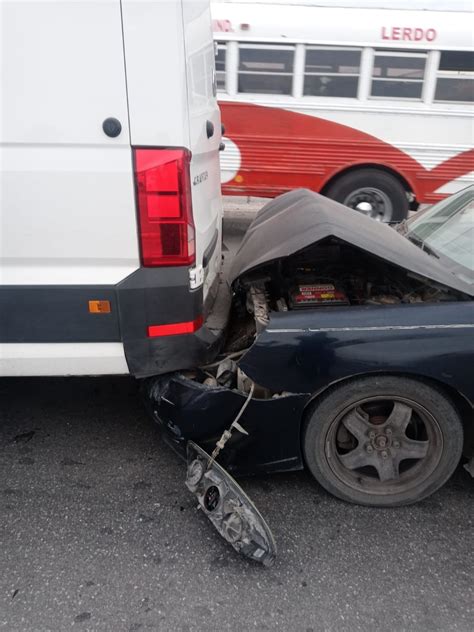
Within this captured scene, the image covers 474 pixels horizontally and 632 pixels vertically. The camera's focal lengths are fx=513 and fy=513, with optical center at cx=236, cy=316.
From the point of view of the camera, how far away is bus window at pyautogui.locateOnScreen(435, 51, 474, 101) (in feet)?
21.4

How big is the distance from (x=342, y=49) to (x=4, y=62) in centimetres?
556

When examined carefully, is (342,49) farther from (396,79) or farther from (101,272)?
(101,272)

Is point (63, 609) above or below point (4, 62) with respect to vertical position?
below

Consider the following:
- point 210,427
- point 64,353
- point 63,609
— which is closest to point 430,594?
point 210,427

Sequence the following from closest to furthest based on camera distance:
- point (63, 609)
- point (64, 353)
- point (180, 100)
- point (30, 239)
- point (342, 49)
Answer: point (63, 609) → point (180, 100) → point (30, 239) → point (64, 353) → point (342, 49)

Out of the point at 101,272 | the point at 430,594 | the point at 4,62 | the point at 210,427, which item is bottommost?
the point at 430,594

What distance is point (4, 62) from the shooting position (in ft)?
6.82

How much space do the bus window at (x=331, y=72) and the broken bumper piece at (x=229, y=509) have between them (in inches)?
227

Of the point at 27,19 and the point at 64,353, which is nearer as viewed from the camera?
the point at 27,19

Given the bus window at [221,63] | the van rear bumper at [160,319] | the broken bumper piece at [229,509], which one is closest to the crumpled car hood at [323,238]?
the van rear bumper at [160,319]

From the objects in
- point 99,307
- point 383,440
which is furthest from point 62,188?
point 383,440

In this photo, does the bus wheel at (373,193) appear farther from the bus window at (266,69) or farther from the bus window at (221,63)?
the bus window at (221,63)

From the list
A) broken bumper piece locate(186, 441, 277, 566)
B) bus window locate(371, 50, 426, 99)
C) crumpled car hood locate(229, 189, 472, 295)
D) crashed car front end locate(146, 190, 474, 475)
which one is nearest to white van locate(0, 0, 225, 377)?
crashed car front end locate(146, 190, 474, 475)

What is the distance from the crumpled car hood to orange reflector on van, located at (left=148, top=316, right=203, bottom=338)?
412 millimetres
